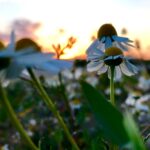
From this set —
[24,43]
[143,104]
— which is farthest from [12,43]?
[143,104]

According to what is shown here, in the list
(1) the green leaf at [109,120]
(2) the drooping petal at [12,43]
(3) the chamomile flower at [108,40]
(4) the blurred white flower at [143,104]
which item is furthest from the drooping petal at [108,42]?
(4) the blurred white flower at [143,104]

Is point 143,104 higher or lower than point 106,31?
lower

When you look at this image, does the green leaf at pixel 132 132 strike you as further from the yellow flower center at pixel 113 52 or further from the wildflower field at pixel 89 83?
the yellow flower center at pixel 113 52

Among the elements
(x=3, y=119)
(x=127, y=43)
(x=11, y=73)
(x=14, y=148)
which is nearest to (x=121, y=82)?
(x=3, y=119)

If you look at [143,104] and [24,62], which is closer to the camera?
[24,62]

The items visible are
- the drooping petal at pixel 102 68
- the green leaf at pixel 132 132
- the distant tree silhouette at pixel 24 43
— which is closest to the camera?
the green leaf at pixel 132 132

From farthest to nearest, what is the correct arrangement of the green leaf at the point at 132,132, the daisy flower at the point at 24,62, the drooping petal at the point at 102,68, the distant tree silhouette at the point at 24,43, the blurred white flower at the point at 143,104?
the blurred white flower at the point at 143,104, the drooping petal at the point at 102,68, the distant tree silhouette at the point at 24,43, the daisy flower at the point at 24,62, the green leaf at the point at 132,132

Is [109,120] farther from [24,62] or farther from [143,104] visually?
[143,104]

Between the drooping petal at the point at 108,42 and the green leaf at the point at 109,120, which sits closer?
the green leaf at the point at 109,120
